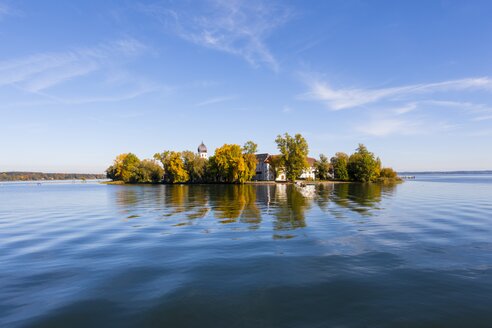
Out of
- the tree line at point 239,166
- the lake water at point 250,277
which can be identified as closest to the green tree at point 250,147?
the tree line at point 239,166

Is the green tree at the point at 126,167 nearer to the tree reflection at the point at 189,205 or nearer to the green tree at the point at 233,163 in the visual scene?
the green tree at the point at 233,163

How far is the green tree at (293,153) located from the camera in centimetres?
11819

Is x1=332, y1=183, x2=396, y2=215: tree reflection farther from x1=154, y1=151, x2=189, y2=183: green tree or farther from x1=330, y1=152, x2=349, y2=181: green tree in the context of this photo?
x1=154, y1=151, x2=189, y2=183: green tree

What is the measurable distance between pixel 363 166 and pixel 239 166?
57894 millimetres

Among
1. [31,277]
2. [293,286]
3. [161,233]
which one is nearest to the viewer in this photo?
[293,286]

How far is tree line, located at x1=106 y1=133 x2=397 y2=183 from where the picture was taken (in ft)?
379

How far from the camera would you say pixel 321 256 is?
43.7ft

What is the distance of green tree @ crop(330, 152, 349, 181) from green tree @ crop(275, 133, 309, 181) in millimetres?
27418

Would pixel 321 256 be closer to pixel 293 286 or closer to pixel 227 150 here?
pixel 293 286

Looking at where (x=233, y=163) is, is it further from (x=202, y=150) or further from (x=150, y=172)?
(x=202, y=150)

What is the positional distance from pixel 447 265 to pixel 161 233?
15.4 meters

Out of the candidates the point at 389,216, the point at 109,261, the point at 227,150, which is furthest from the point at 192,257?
the point at 227,150

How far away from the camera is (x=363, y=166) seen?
130 metres

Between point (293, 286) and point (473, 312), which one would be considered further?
point (293, 286)
